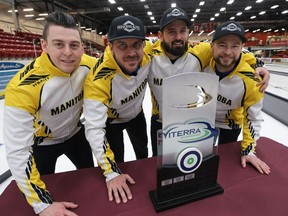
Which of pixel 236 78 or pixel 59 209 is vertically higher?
pixel 236 78

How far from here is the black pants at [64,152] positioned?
4.55 ft

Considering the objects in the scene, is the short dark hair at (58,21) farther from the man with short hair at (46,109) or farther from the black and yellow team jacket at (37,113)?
the black and yellow team jacket at (37,113)

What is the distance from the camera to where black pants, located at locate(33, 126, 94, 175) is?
139 centimetres

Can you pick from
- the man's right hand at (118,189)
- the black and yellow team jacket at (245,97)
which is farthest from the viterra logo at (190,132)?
the black and yellow team jacket at (245,97)

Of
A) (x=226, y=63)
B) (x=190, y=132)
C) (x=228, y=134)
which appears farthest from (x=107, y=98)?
(x=228, y=134)

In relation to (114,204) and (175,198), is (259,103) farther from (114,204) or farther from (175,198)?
(114,204)

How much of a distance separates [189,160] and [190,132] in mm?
110

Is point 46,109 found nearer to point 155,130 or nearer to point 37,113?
point 37,113

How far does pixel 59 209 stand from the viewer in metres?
0.81

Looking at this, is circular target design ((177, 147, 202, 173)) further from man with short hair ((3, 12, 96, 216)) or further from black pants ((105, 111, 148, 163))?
black pants ((105, 111, 148, 163))

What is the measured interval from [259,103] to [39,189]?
4.32 ft

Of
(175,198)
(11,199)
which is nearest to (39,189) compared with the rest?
(11,199)

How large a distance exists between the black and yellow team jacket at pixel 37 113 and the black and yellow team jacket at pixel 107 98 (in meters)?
0.13

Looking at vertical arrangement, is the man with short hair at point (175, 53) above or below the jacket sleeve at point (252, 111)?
above
